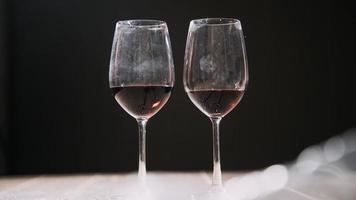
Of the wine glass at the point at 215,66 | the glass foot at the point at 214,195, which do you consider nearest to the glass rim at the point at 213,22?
the wine glass at the point at 215,66

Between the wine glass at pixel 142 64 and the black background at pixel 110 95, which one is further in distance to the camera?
the black background at pixel 110 95

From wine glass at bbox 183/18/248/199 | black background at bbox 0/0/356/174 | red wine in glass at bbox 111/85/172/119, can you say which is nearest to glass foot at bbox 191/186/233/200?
wine glass at bbox 183/18/248/199

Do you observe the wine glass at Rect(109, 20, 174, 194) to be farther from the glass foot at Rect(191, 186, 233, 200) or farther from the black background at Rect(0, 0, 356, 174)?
the black background at Rect(0, 0, 356, 174)

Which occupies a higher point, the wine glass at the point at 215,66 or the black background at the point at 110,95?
the wine glass at the point at 215,66

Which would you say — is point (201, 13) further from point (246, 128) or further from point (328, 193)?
point (328, 193)

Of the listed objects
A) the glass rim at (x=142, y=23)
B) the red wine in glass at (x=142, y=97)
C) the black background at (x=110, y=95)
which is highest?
the glass rim at (x=142, y=23)

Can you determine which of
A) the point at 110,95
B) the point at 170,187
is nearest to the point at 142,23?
the point at 170,187

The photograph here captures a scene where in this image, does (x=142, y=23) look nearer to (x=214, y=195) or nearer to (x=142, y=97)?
(x=142, y=97)

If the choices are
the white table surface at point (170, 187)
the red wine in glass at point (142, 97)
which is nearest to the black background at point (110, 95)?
the white table surface at point (170, 187)

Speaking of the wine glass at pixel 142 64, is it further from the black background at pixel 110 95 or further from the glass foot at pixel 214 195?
the black background at pixel 110 95
